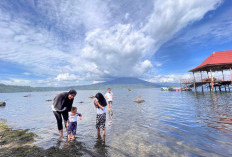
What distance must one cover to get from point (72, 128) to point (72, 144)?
0.74 meters

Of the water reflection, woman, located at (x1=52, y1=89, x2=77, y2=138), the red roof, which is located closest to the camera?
the water reflection

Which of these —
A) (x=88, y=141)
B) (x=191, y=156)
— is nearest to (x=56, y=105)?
(x=88, y=141)

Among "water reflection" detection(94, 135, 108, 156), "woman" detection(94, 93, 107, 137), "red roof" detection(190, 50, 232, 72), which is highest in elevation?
"red roof" detection(190, 50, 232, 72)

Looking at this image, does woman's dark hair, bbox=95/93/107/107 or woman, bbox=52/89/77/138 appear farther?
woman's dark hair, bbox=95/93/107/107

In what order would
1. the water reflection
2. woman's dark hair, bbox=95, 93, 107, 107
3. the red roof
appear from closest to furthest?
the water reflection < woman's dark hair, bbox=95, 93, 107, 107 < the red roof

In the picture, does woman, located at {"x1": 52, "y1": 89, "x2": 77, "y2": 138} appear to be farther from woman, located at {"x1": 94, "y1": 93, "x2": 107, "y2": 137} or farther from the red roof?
the red roof

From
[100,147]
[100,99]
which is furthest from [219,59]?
[100,147]

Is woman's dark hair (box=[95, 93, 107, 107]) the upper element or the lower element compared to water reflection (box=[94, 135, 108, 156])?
upper

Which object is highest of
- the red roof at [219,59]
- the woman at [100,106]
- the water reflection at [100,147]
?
the red roof at [219,59]

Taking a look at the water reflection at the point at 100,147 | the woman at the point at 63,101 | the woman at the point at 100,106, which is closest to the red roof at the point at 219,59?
the woman at the point at 100,106

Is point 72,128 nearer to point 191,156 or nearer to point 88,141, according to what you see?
point 88,141

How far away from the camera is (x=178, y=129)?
7953 millimetres

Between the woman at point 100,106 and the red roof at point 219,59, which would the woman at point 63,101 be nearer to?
the woman at point 100,106

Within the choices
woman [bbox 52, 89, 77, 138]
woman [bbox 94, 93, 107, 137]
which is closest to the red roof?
woman [bbox 94, 93, 107, 137]
